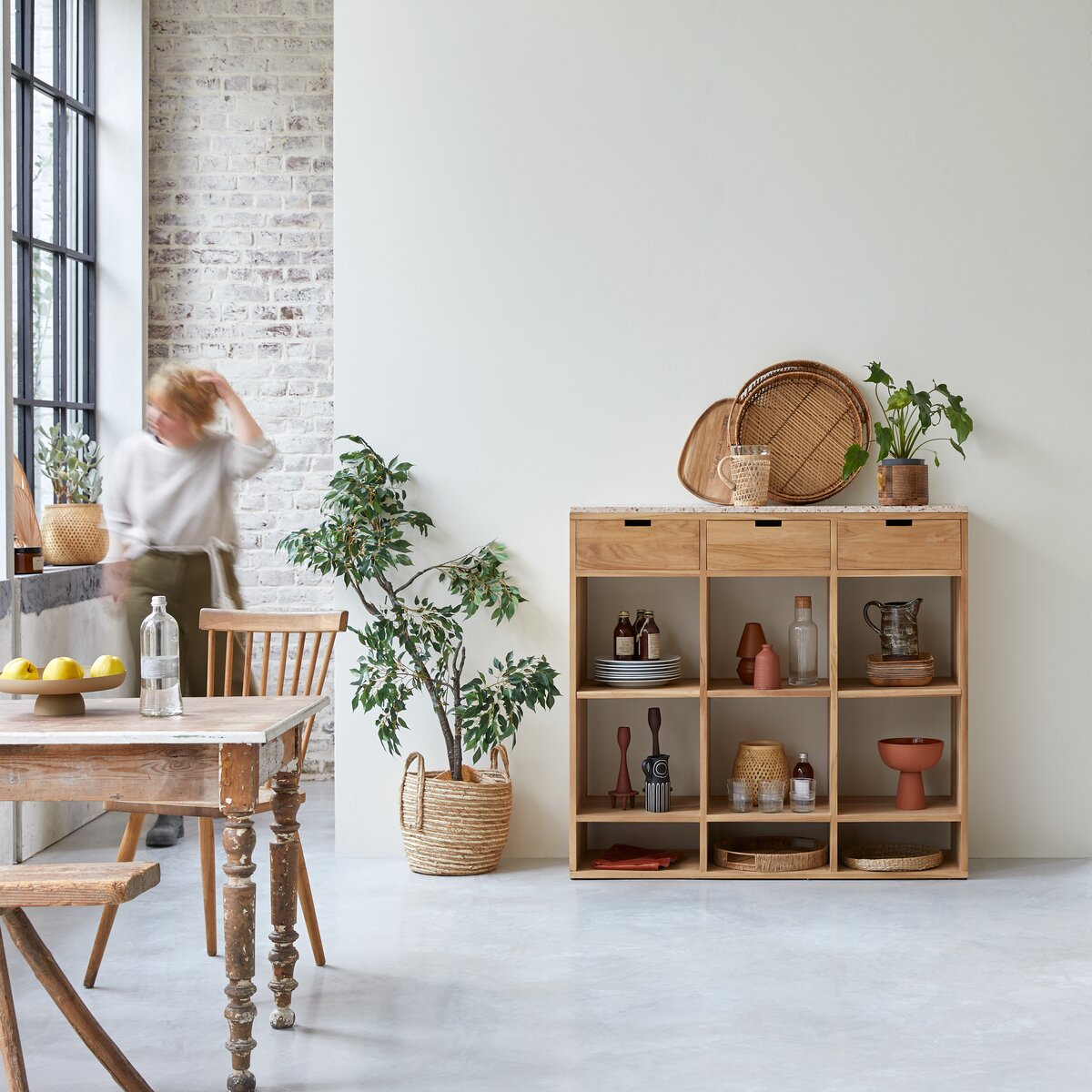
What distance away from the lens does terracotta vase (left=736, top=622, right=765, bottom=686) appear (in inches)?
175

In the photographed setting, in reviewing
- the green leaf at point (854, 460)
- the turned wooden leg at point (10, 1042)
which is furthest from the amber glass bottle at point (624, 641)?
the turned wooden leg at point (10, 1042)

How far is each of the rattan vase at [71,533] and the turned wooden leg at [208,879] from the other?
200 cm

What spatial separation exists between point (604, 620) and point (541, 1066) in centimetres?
208

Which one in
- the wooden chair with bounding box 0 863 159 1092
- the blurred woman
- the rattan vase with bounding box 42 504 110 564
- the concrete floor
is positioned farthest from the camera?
the rattan vase with bounding box 42 504 110 564

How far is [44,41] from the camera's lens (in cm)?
528

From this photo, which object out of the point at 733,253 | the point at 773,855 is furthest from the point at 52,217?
the point at 773,855

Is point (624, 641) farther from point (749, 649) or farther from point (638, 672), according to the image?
point (749, 649)

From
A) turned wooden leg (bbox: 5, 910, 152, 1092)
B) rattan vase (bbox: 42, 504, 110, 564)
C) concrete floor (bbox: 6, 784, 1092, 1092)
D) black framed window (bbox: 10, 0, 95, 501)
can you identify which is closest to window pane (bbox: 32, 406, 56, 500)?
black framed window (bbox: 10, 0, 95, 501)

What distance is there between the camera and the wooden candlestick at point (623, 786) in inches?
173

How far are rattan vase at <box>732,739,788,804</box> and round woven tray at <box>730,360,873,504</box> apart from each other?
874 millimetres

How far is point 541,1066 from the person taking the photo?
279 centimetres

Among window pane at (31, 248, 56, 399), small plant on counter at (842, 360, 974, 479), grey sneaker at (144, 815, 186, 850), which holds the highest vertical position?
window pane at (31, 248, 56, 399)

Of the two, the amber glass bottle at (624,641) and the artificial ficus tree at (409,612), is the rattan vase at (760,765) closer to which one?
the amber glass bottle at (624,641)

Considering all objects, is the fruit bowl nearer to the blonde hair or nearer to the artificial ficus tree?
the artificial ficus tree
